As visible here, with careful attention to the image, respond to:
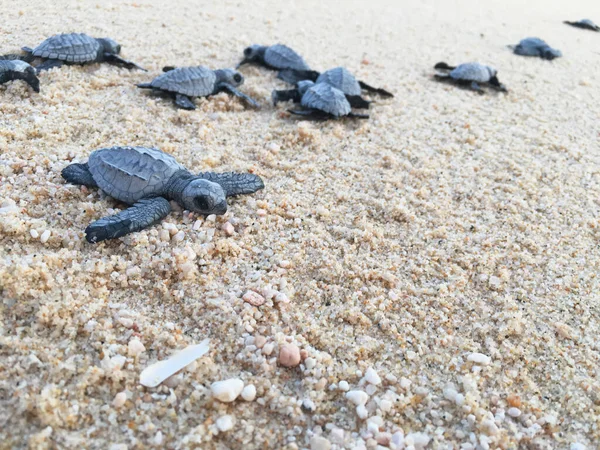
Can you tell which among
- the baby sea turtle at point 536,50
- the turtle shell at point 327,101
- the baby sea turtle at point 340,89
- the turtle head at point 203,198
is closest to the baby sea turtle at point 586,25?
the baby sea turtle at point 536,50

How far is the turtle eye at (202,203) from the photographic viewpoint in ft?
7.30

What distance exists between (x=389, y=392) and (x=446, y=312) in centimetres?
54

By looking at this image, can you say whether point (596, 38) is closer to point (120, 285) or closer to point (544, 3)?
point (544, 3)

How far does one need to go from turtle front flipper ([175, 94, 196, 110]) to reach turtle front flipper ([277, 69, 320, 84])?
107 centimetres

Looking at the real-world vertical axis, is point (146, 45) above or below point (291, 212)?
above

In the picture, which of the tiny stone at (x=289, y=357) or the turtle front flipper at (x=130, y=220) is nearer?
the tiny stone at (x=289, y=357)

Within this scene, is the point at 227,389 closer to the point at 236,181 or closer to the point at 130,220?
the point at 130,220

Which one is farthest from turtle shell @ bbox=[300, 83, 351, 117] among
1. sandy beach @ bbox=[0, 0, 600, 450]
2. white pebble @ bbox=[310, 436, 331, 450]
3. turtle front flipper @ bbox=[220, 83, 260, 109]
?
white pebble @ bbox=[310, 436, 331, 450]

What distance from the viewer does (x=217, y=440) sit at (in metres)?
1.42

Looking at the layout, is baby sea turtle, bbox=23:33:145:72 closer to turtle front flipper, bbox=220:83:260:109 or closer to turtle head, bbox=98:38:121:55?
turtle head, bbox=98:38:121:55

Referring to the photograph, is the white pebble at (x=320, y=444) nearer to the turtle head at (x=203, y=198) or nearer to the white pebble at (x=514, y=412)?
the white pebble at (x=514, y=412)

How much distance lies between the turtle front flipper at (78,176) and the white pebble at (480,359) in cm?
199

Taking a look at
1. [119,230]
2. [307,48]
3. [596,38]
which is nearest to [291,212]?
[119,230]

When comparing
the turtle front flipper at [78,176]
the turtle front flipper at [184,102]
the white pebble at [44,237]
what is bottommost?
the white pebble at [44,237]
